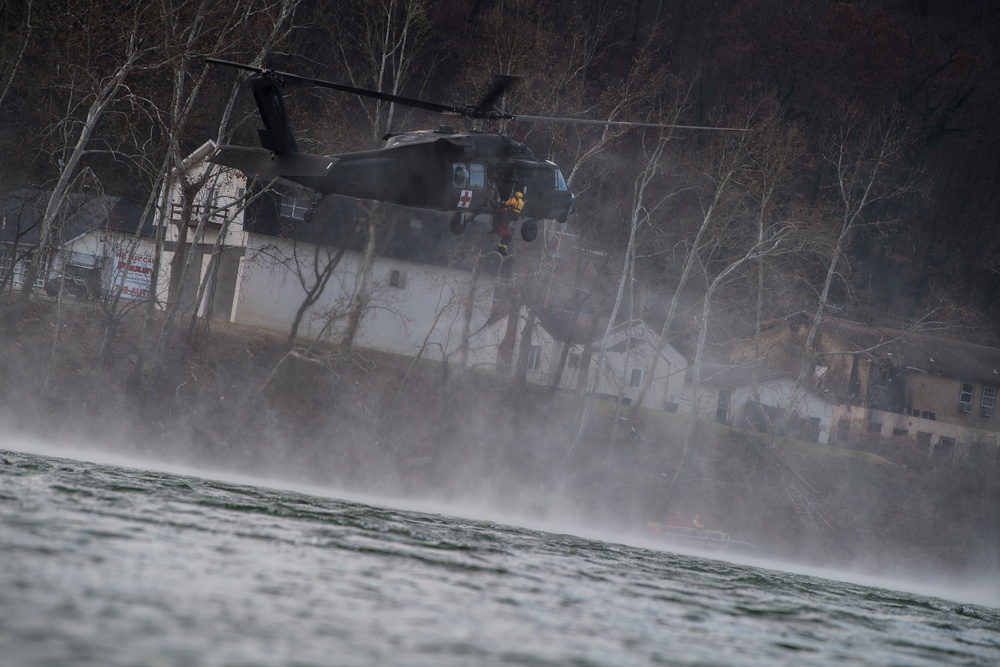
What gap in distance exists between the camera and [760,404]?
149 ft

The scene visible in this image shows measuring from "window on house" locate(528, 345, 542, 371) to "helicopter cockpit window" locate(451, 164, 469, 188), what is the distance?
83.5ft

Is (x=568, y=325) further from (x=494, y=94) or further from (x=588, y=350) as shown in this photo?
(x=494, y=94)

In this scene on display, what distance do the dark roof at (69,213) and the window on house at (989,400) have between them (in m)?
45.2

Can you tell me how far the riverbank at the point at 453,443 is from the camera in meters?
36.0

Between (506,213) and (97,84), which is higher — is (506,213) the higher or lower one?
the lower one

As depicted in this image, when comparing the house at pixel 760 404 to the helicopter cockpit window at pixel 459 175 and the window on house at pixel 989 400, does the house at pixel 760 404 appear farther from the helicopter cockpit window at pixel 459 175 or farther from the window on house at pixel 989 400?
the helicopter cockpit window at pixel 459 175

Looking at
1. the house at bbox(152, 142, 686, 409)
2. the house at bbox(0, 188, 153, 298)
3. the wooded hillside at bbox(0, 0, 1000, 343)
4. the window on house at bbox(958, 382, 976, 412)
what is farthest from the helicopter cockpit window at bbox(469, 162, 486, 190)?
the window on house at bbox(958, 382, 976, 412)

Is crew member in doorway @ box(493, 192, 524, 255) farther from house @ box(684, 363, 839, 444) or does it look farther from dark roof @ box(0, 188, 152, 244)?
house @ box(684, 363, 839, 444)

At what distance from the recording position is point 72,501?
34.7ft

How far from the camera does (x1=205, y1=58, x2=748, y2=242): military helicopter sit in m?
19.2

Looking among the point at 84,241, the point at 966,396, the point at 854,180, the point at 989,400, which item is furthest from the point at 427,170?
the point at 989,400

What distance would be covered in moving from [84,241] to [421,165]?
83.2ft

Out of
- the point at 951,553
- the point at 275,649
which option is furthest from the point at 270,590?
the point at 951,553

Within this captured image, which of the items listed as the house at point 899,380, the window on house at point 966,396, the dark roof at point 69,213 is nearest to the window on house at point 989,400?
the house at point 899,380
